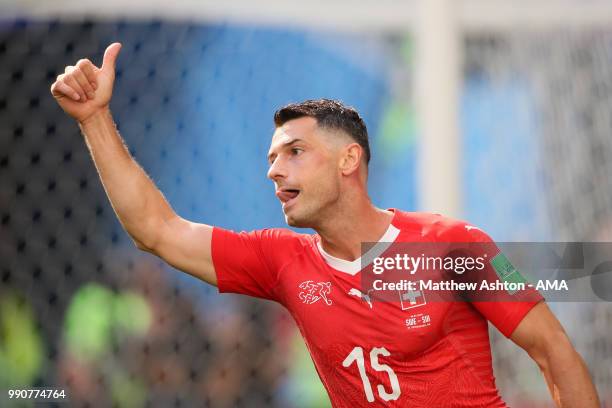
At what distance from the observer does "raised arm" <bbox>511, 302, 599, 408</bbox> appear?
7.86 ft

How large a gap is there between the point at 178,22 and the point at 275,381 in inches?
62.5

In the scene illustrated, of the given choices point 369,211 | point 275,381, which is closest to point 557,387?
point 369,211

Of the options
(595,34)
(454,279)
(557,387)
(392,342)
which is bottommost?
(557,387)

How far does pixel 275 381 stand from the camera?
12.9 feet

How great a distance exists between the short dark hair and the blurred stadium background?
57cm

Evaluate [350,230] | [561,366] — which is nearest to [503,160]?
[350,230]

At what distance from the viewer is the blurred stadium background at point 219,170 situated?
3635mm

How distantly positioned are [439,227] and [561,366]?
528mm

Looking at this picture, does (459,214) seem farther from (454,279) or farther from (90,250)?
(90,250)

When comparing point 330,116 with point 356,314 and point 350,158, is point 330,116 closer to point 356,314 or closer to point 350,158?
Result: point 350,158

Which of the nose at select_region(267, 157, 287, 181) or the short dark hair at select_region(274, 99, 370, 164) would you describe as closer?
the nose at select_region(267, 157, 287, 181)

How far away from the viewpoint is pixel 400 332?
2535 mm

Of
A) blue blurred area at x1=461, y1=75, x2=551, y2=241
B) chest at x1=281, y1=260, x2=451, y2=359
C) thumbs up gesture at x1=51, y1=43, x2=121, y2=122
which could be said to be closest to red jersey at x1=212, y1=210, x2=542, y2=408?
chest at x1=281, y1=260, x2=451, y2=359

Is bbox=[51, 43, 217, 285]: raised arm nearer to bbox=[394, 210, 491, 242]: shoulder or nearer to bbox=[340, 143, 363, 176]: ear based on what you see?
bbox=[340, 143, 363, 176]: ear
